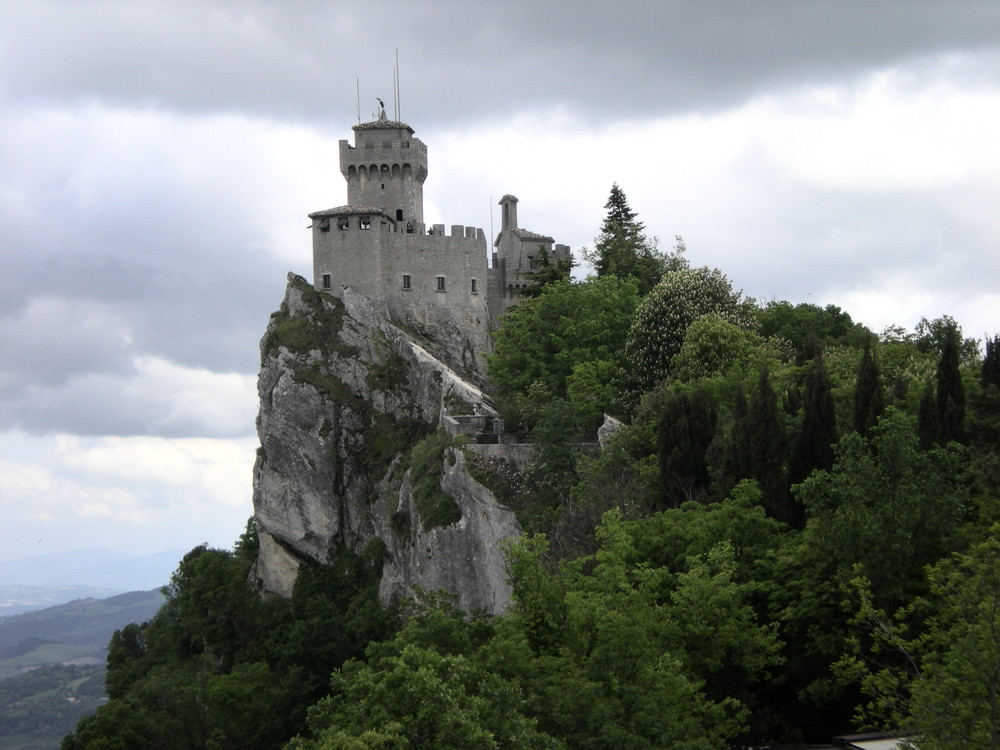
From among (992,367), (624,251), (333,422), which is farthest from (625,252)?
(992,367)

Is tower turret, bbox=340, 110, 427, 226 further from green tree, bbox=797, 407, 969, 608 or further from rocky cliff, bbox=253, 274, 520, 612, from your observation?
green tree, bbox=797, 407, 969, 608

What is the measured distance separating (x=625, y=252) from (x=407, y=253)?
1423 cm

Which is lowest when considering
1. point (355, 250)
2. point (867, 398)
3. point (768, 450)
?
point (768, 450)

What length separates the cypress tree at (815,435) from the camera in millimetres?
44250

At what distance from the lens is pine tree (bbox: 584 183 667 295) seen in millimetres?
82375

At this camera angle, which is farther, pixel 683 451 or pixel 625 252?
pixel 625 252

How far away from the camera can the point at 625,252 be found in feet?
277

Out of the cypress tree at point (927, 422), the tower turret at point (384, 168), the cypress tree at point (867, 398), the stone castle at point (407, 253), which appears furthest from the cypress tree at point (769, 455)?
the tower turret at point (384, 168)

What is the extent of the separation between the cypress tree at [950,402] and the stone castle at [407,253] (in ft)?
147

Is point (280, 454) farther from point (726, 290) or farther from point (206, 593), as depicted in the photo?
point (726, 290)

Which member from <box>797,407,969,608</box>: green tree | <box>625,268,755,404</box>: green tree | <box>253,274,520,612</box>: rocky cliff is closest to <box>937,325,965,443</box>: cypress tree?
<box>797,407,969,608</box>: green tree

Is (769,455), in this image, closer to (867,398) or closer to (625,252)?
(867,398)

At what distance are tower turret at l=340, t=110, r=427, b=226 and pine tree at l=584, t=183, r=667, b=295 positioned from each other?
41.7 ft

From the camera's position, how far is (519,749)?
28.9 meters
